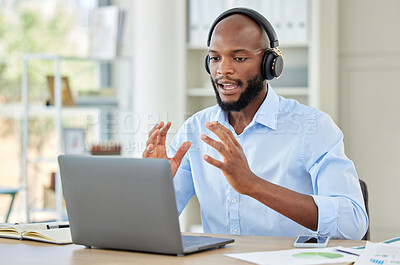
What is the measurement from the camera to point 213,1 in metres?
3.28

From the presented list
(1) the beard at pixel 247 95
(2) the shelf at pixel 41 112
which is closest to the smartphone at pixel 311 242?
(1) the beard at pixel 247 95

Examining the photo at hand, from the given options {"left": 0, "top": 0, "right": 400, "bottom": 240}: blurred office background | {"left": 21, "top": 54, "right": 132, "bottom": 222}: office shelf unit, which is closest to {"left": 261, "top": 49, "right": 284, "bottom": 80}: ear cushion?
{"left": 0, "top": 0, "right": 400, "bottom": 240}: blurred office background

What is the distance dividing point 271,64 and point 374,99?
1.74m

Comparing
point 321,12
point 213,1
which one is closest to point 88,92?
point 213,1

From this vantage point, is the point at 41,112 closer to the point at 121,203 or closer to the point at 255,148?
the point at 255,148

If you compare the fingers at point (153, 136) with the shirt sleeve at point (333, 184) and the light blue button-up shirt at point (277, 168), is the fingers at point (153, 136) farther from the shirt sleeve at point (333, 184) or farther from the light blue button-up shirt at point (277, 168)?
the shirt sleeve at point (333, 184)

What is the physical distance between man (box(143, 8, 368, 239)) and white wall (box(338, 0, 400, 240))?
162 centimetres

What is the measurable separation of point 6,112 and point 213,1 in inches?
57.2

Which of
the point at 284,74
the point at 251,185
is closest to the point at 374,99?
the point at 284,74

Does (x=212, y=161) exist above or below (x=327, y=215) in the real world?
above

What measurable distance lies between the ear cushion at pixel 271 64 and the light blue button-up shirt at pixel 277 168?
0.08 m

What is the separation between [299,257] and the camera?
1188 mm

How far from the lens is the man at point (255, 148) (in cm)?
161

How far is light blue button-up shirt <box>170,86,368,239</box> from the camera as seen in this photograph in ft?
5.27
